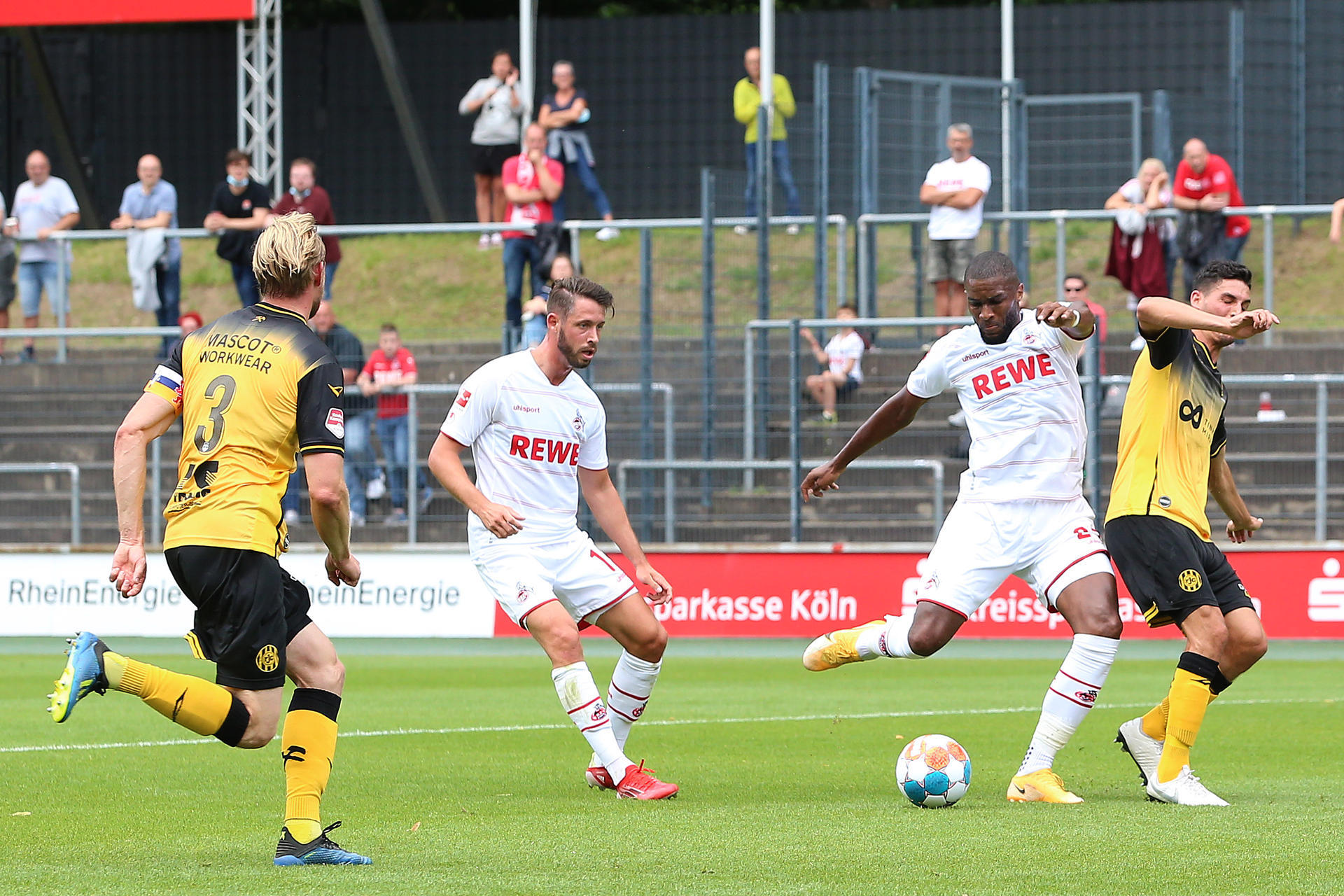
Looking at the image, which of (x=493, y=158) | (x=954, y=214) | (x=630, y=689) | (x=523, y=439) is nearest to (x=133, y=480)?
(x=523, y=439)

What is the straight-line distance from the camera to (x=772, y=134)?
20875 millimetres

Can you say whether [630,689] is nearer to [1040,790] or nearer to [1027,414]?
[1040,790]

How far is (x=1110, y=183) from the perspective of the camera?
2175cm

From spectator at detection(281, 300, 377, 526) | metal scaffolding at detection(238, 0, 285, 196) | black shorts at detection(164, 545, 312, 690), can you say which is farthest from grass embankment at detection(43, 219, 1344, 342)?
black shorts at detection(164, 545, 312, 690)

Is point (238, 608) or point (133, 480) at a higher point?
point (133, 480)

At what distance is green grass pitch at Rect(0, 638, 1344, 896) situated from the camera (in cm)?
601

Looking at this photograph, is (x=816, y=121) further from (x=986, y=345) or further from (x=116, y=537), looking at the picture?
(x=986, y=345)

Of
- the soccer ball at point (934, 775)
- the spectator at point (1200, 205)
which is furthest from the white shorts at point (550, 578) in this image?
the spectator at point (1200, 205)

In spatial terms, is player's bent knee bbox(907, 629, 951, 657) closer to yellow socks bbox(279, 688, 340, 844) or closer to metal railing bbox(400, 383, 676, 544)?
yellow socks bbox(279, 688, 340, 844)

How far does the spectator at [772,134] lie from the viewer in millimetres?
20422

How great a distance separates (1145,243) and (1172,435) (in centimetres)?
1108

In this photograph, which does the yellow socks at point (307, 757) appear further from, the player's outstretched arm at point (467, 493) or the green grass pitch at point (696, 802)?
the player's outstretched arm at point (467, 493)

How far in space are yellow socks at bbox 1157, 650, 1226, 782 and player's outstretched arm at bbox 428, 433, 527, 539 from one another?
2741 millimetres

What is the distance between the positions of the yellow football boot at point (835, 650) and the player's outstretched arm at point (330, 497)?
9.50 feet
